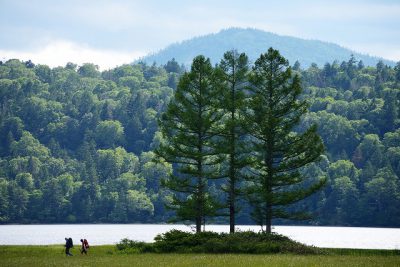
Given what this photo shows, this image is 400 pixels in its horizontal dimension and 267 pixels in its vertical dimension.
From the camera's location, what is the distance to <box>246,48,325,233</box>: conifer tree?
215ft

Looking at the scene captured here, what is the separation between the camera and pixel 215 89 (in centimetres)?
6875

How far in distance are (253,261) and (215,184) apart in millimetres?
150787

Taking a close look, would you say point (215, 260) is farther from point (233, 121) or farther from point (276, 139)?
point (233, 121)

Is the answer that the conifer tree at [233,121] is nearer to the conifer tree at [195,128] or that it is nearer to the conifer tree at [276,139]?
the conifer tree at [195,128]

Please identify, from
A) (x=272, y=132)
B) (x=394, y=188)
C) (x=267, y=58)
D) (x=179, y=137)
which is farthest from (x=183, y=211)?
(x=394, y=188)

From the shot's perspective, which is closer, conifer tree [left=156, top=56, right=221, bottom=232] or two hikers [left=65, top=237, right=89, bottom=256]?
two hikers [left=65, top=237, right=89, bottom=256]

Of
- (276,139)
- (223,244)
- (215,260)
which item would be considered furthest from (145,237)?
(215,260)

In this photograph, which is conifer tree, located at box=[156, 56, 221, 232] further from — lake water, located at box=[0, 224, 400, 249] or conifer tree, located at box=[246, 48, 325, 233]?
lake water, located at box=[0, 224, 400, 249]

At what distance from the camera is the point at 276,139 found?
216 ft

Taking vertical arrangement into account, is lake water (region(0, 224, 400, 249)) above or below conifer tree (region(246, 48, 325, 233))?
below

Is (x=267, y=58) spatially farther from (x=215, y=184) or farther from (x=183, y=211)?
(x=215, y=184)

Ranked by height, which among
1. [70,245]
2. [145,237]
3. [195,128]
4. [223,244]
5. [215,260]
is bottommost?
[215,260]

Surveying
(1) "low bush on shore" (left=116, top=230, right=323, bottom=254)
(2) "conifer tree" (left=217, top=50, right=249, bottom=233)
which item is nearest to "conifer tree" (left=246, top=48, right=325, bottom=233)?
(2) "conifer tree" (left=217, top=50, right=249, bottom=233)

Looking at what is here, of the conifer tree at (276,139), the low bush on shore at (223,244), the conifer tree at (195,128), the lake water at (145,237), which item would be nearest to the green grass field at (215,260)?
the low bush on shore at (223,244)
